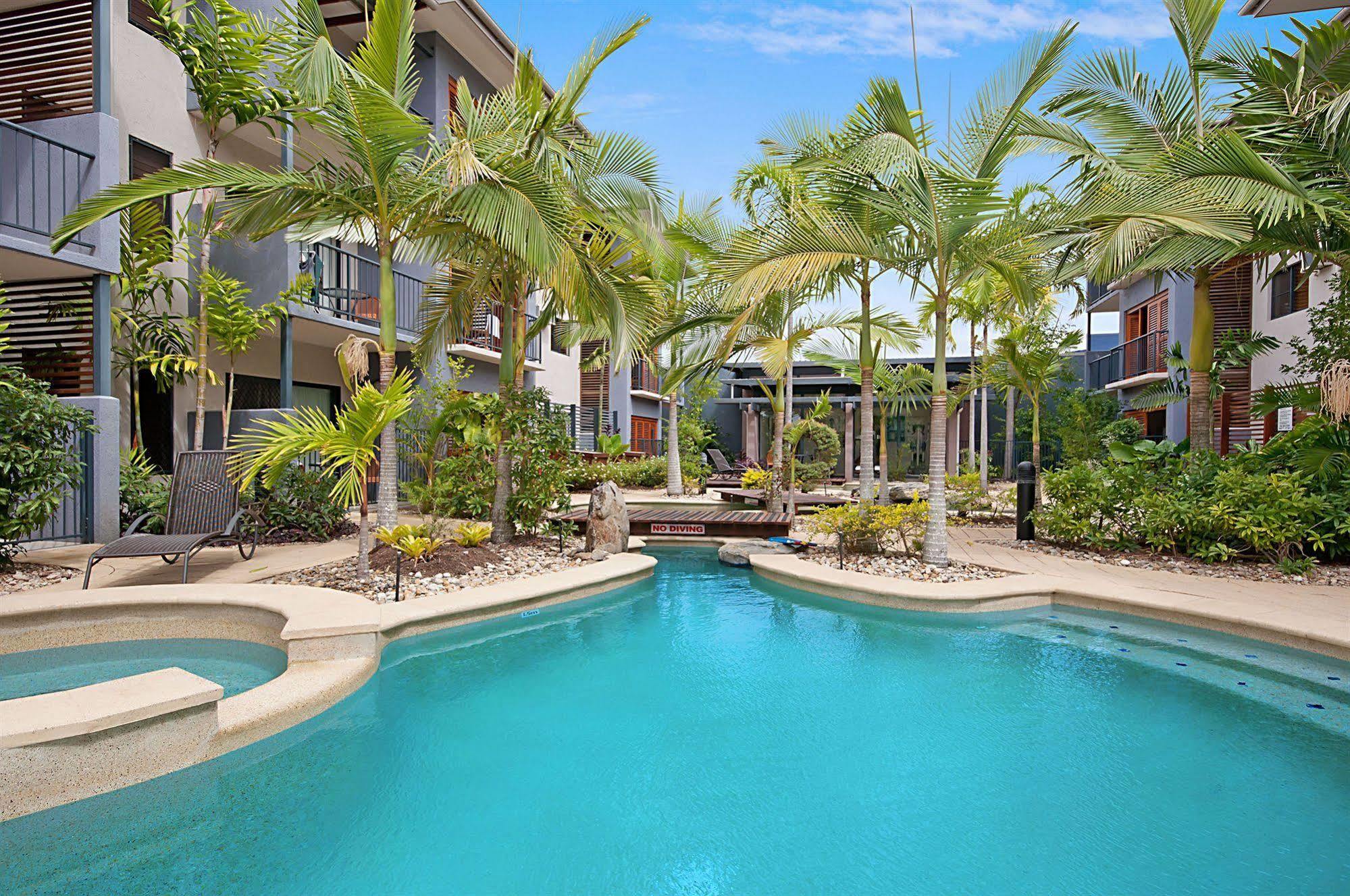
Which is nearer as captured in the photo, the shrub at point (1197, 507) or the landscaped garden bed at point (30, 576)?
the landscaped garden bed at point (30, 576)

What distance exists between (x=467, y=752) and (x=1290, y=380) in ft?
48.8

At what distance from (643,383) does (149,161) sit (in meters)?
17.8

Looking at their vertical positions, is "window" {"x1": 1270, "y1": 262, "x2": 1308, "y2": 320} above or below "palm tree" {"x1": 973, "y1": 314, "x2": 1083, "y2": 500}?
above

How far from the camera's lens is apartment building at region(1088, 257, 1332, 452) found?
1224cm

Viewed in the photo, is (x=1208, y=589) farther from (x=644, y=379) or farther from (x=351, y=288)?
(x=644, y=379)

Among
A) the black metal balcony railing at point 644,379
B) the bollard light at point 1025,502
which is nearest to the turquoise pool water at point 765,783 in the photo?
the bollard light at point 1025,502

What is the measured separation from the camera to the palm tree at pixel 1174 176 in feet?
21.0

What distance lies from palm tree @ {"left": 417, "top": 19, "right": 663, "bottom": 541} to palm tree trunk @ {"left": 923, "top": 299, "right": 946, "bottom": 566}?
3.18m

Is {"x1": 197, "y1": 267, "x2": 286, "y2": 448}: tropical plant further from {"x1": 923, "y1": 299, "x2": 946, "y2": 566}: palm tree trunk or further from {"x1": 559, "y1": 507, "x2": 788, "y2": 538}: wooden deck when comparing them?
{"x1": 923, "y1": 299, "x2": 946, "y2": 566}: palm tree trunk

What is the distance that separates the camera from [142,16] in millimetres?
9547

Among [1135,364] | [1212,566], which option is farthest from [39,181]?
[1135,364]

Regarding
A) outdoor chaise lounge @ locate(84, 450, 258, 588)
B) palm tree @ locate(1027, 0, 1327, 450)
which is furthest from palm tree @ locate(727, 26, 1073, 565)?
outdoor chaise lounge @ locate(84, 450, 258, 588)

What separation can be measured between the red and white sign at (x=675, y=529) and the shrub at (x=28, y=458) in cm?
656

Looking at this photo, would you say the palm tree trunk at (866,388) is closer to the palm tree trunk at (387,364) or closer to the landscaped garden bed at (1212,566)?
the landscaped garden bed at (1212,566)
